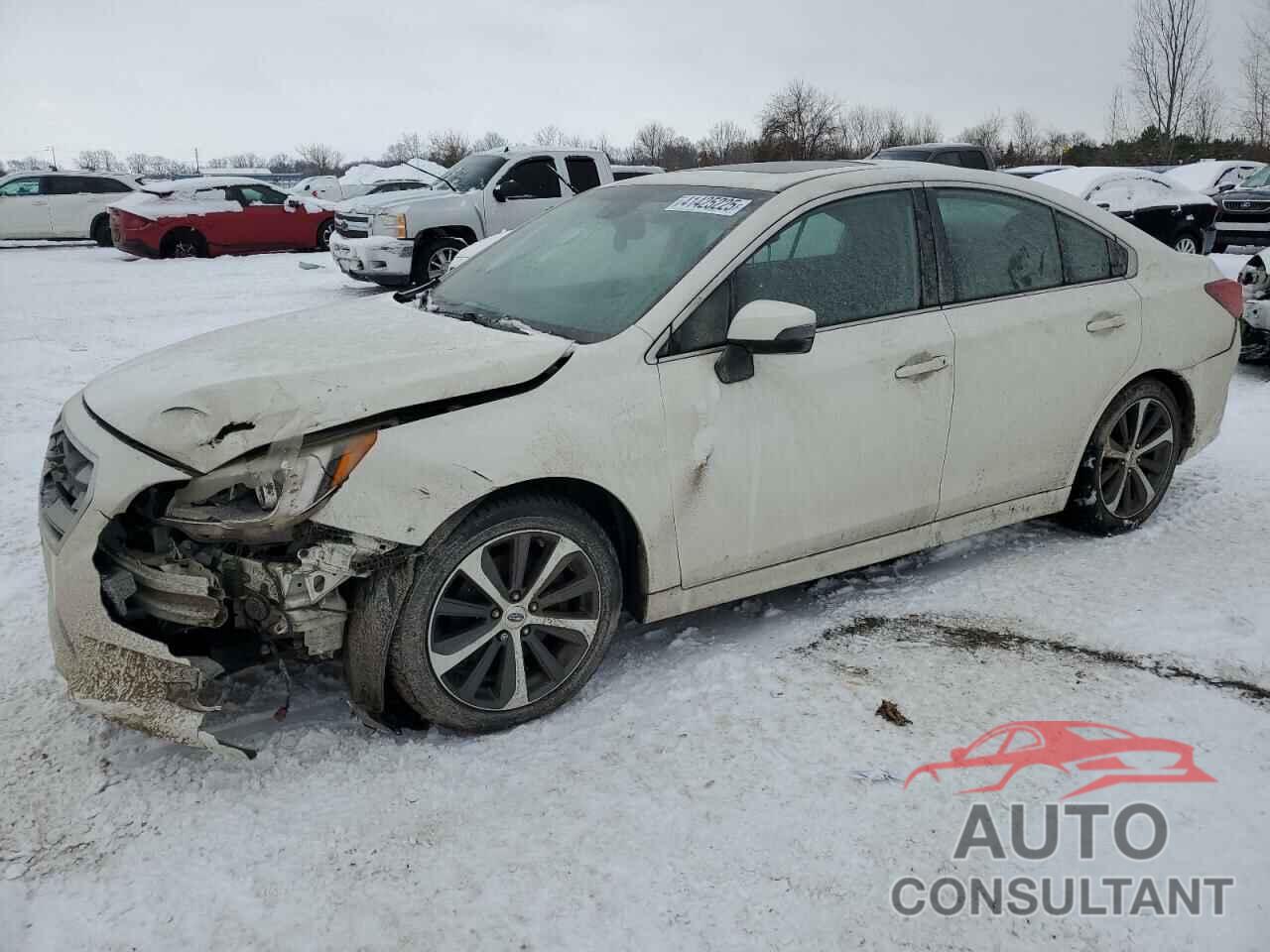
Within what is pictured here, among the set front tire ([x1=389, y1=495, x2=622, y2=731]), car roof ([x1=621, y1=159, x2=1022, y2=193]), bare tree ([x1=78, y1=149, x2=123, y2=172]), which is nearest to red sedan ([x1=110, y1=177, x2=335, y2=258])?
car roof ([x1=621, y1=159, x2=1022, y2=193])

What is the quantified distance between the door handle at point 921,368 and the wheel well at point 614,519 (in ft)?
3.87

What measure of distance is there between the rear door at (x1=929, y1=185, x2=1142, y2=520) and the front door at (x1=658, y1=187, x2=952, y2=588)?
5.6 inches

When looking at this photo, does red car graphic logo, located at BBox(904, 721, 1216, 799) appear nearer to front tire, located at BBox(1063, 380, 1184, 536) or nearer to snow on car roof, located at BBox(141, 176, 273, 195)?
front tire, located at BBox(1063, 380, 1184, 536)

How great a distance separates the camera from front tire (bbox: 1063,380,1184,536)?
4.49 m

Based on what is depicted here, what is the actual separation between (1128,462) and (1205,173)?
21357 millimetres

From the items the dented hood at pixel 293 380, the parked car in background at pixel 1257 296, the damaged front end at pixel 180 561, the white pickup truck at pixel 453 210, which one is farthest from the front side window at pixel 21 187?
the parked car in background at pixel 1257 296

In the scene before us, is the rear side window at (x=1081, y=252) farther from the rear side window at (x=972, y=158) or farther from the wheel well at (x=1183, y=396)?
the rear side window at (x=972, y=158)

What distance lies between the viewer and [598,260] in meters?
3.81

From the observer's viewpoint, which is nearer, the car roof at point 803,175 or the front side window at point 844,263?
the front side window at point 844,263

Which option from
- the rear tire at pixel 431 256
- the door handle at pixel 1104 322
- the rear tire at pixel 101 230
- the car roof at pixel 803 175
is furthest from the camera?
the rear tire at pixel 101 230

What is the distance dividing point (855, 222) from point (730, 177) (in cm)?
53

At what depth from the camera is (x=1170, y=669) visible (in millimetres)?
3502

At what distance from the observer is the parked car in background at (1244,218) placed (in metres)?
15.2

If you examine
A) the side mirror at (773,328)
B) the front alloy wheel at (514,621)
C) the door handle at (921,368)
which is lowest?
the front alloy wheel at (514,621)
